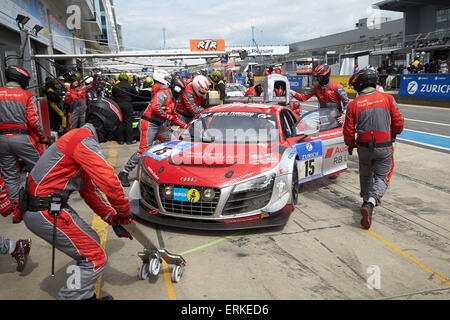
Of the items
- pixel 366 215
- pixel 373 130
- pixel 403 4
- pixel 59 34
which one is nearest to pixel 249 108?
pixel 373 130

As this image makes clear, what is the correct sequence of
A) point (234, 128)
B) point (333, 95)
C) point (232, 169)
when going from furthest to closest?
point (333, 95)
point (234, 128)
point (232, 169)

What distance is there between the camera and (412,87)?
19.0 m

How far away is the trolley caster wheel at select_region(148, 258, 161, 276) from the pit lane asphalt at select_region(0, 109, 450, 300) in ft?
0.36

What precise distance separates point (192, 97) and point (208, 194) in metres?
3.67

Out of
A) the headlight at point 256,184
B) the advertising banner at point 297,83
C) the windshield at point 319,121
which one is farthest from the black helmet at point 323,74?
the advertising banner at point 297,83

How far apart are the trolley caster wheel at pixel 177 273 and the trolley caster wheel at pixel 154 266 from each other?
0.47ft

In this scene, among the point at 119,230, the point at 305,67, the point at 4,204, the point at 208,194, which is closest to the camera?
the point at 119,230

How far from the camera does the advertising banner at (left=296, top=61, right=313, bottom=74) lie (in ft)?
102

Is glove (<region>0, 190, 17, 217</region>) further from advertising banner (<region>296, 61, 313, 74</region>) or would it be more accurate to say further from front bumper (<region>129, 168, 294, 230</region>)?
advertising banner (<region>296, 61, 313, 74</region>)

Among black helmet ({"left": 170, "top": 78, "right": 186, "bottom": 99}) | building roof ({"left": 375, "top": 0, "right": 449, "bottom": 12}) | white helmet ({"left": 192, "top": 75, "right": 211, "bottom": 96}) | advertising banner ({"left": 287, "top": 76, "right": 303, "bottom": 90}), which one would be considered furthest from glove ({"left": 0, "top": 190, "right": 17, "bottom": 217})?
building roof ({"left": 375, "top": 0, "right": 449, "bottom": 12})

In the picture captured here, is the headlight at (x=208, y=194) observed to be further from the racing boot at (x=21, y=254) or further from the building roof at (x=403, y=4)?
the building roof at (x=403, y=4)

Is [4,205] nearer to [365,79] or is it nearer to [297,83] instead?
[365,79]

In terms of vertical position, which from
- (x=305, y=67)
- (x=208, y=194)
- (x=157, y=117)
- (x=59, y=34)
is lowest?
(x=208, y=194)

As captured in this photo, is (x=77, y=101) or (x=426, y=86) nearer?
(x=77, y=101)
